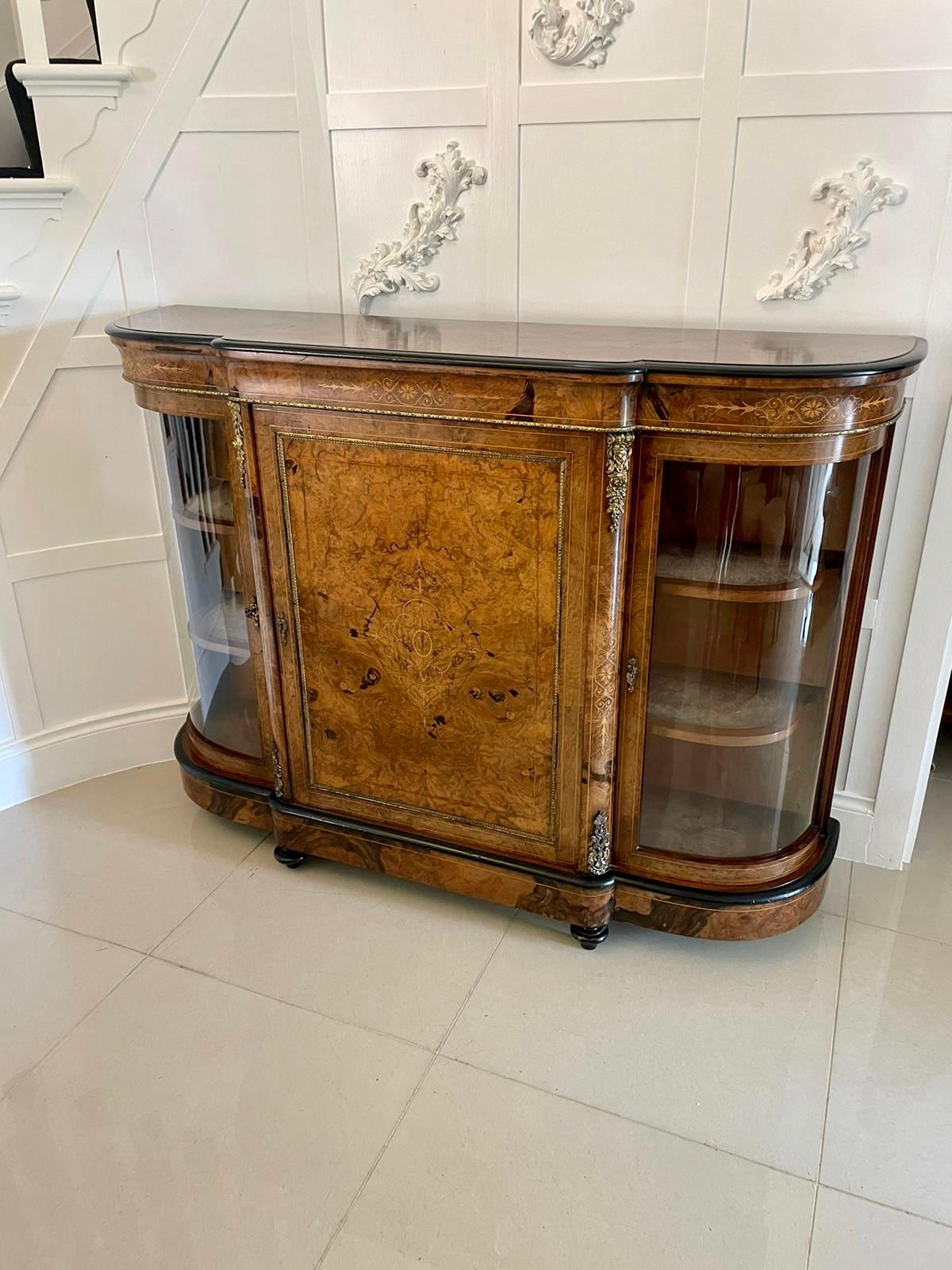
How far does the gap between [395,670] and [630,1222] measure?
40.2 inches

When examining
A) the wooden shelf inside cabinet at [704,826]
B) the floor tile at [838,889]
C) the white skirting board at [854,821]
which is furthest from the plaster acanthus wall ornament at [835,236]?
the floor tile at [838,889]

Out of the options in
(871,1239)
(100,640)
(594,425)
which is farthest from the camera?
(100,640)

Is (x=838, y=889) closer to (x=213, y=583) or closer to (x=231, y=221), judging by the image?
(x=213, y=583)

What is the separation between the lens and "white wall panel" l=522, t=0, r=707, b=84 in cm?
171

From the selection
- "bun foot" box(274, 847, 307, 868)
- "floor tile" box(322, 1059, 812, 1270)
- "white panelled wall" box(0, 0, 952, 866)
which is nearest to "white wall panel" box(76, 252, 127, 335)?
"white panelled wall" box(0, 0, 952, 866)

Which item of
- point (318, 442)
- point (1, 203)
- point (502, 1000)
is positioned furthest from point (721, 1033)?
point (1, 203)

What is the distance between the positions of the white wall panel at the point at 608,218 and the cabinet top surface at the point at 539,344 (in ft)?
0.21

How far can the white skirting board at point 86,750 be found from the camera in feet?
7.99

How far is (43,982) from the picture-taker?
1879 millimetres

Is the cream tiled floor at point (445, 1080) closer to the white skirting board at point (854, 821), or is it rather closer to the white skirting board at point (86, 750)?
the white skirting board at point (854, 821)

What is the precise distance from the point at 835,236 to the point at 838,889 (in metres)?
1.37

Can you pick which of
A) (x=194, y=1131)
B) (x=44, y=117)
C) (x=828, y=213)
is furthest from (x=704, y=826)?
(x=44, y=117)

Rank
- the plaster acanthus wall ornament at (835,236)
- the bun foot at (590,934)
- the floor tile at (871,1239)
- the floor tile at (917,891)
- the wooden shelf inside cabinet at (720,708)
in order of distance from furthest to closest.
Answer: the floor tile at (917,891)
the bun foot at (590,934)
the wooden shelf inside cabinet at (720,708)
the plaster acanthus wall ornament at (835,236)
the floor tile at (871,1239)

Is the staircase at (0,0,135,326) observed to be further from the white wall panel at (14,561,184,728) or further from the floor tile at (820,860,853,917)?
the floor tile at (820,860,853,917)
